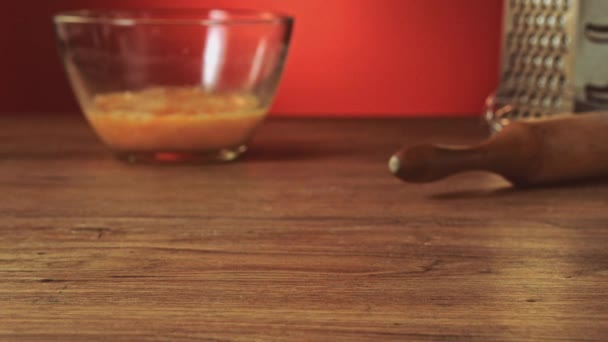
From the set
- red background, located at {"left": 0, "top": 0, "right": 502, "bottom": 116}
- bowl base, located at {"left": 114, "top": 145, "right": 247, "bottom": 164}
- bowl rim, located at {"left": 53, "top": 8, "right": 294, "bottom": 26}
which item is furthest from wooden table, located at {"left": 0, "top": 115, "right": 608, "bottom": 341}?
red background, located at {"left": 0, "top": 0, "right": 502, "bottom": 116}

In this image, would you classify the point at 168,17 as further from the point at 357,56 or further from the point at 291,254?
the point at 291,254

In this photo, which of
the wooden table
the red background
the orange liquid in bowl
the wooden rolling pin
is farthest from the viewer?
the red background

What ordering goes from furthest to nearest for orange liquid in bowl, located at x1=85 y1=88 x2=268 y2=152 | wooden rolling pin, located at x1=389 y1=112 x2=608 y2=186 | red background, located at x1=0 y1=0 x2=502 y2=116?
1. red background, located at x1=0 y1=0 x2=502 y2=116
2. orange liquid in bowl, located at x1=85 y1=88 x2=268 y2=152
3. wooden rolling pin, located at x1=389 y1=112 x2=608 y2=186

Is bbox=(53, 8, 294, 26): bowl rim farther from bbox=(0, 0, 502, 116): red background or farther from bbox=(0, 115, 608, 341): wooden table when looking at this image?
bbox=(0, 0, 502, 116): red background

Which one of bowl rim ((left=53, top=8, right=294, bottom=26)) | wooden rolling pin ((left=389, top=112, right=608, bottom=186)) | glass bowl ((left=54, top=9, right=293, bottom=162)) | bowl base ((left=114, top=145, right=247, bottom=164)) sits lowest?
bowl base ((left=114, top=145, right=247, bottom=164))

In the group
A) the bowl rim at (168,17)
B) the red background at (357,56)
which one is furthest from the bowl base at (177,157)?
the red background at (357,56)

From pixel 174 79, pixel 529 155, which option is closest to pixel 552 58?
pixel 529 155
